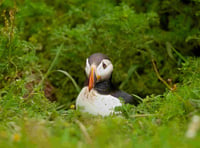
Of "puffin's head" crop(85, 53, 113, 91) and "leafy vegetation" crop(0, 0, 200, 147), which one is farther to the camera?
"puffin's head" crop(85, 53, 113, 91)

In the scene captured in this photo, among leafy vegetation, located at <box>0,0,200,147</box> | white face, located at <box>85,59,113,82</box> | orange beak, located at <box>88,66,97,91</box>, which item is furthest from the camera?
white face, located at <box>85,59,113,82</box>

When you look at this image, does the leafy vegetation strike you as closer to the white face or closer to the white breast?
the white breast

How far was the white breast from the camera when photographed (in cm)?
520

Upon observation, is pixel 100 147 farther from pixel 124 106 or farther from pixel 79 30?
pixel 79 30

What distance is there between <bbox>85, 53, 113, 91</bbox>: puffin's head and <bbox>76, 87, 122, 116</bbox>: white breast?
14cm

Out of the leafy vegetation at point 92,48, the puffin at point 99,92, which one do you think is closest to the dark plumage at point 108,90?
the puffin at point 99,92

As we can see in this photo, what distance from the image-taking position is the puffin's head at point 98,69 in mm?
5378

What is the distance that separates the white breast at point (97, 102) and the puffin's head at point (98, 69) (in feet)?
0.47

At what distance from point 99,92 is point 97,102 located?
0.73 feet

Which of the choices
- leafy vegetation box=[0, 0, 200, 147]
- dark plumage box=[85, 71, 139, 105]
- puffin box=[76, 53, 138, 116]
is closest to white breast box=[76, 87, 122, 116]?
puffin box=[76, 53, 138, 116]

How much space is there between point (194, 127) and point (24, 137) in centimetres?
107

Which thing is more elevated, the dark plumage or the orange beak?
the orange beak

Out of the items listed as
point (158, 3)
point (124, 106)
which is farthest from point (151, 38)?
point (124, 106)

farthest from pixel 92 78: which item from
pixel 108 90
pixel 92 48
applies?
pixel 92 48
